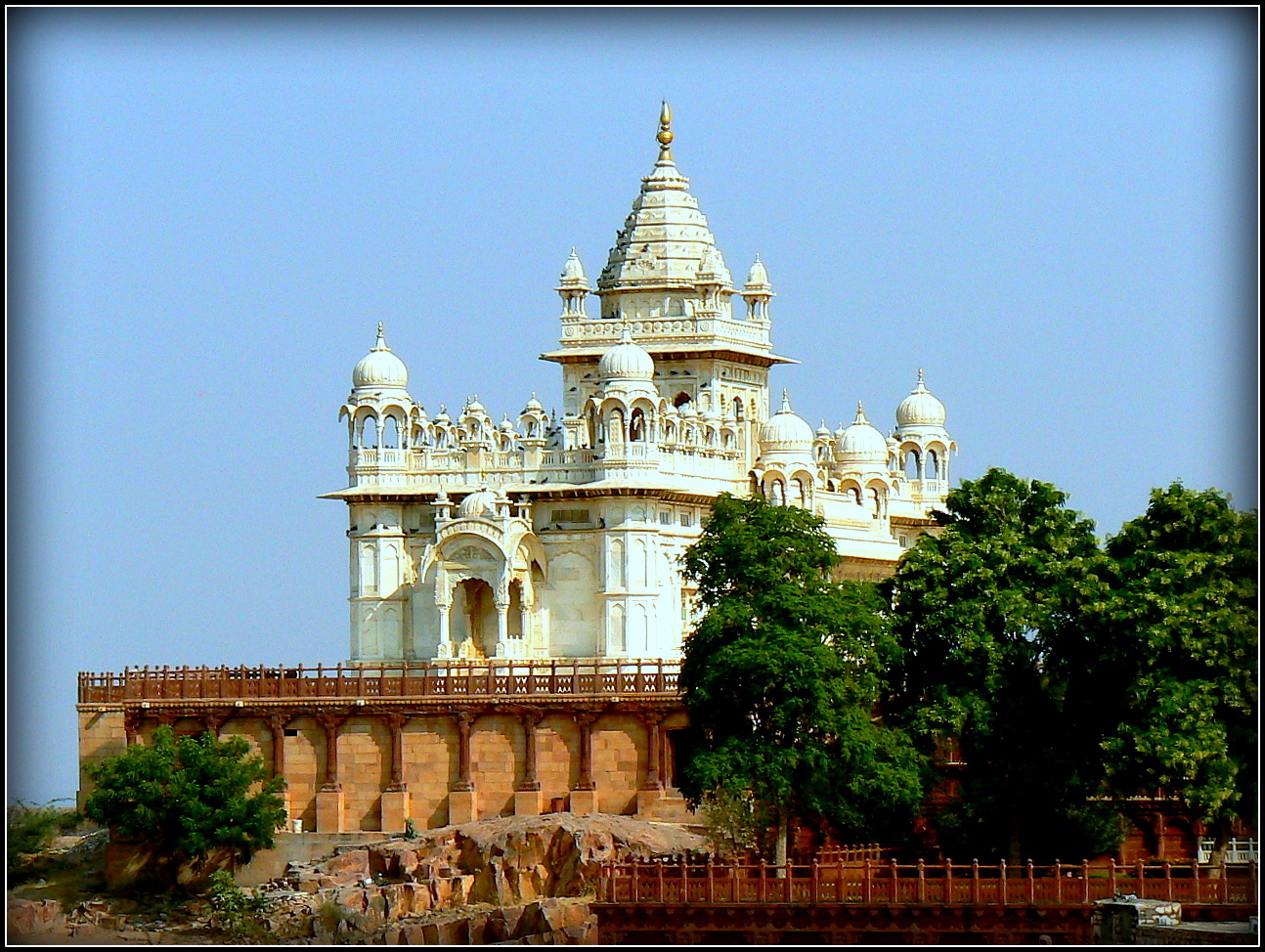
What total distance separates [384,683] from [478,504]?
710 cm

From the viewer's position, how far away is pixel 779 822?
8062cm

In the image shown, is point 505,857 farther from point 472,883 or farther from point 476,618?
point 476,618

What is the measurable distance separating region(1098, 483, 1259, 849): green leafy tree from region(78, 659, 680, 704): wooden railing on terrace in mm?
12234

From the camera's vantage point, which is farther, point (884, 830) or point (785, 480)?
point (785, 480)

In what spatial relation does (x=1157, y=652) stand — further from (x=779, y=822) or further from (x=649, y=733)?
(x=649, y=733)

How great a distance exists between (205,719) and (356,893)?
835 cm

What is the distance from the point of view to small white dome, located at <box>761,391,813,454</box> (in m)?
102

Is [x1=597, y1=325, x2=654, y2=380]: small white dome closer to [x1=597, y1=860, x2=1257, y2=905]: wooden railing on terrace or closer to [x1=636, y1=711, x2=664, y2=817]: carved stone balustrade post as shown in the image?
[x1=636, y1=711, x2=664, y2=817]: carved stone balustrade post

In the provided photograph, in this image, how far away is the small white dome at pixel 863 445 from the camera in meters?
108

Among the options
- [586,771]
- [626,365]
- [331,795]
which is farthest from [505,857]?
[626,365]

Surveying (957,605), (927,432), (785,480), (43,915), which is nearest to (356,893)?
(43,915)

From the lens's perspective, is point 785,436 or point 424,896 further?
point 785,436

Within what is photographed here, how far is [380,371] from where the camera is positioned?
9975cm

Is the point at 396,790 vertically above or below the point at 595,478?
below
